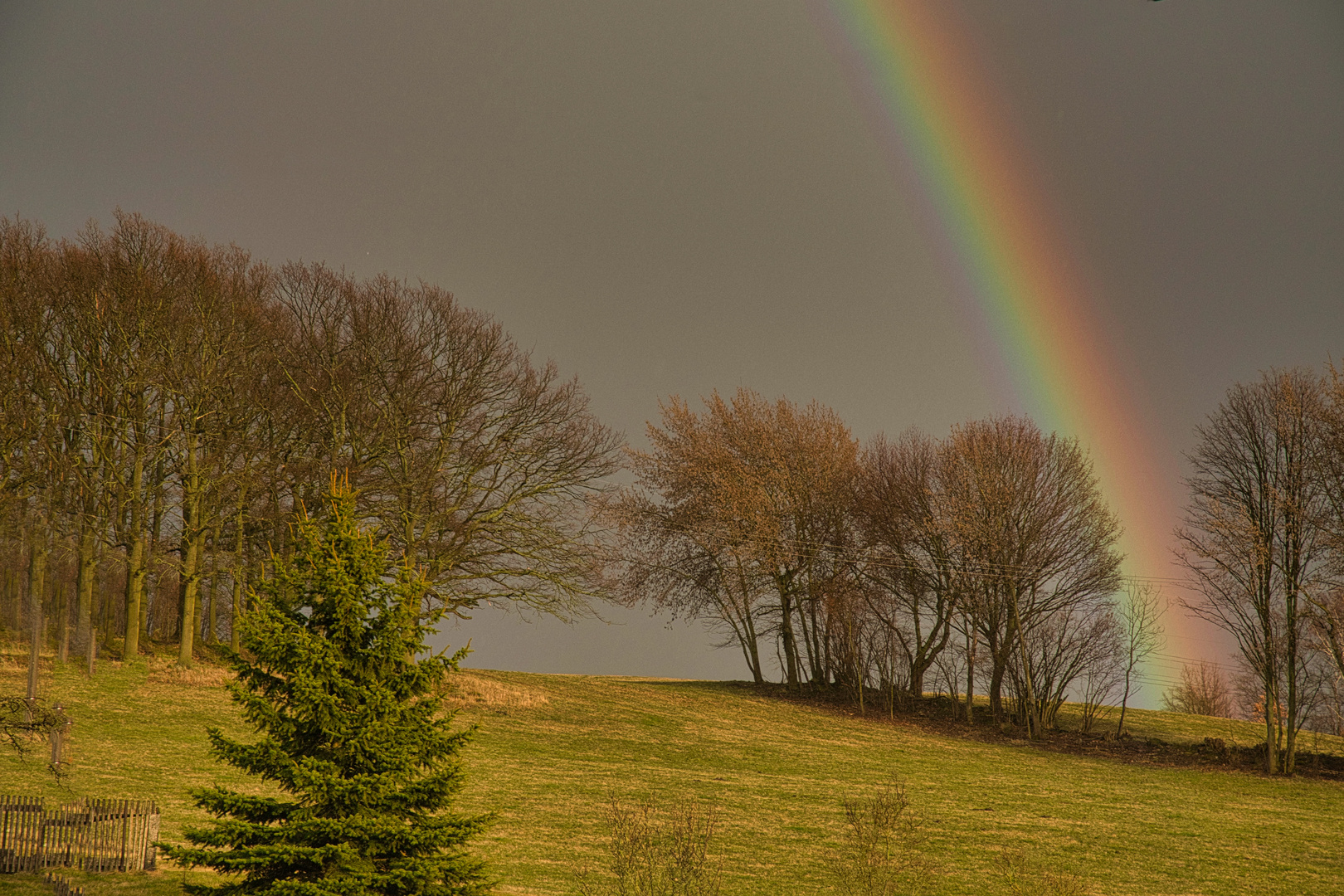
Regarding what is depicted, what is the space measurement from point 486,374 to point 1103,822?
22386 mm


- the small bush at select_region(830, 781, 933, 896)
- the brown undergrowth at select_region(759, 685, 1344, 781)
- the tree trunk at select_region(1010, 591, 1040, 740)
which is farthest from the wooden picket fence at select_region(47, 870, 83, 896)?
the tree trunk at select_region(1010, 591, 1040, 740)

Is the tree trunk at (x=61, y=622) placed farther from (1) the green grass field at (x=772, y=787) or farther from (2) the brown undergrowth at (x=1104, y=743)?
(2) the brown undergrowth at (x=1104, y=743)

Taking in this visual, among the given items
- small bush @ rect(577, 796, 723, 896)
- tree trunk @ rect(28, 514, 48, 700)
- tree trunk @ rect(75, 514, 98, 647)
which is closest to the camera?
small bush @ rect(577, 796, 723, 896)

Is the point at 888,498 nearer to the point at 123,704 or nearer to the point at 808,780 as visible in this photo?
the point at 808,780

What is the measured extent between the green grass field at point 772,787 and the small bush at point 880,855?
16.5 inches

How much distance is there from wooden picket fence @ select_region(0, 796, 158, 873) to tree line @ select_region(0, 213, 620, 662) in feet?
34.3

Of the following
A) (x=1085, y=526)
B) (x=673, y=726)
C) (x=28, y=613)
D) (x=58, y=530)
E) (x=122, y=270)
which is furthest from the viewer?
(x=1085, y=526)

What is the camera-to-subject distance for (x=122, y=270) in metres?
28.9

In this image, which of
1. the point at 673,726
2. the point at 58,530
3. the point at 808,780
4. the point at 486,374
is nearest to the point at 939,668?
the point at 673,726

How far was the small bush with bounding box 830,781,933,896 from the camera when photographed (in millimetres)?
12227

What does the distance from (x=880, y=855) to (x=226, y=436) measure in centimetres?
2417

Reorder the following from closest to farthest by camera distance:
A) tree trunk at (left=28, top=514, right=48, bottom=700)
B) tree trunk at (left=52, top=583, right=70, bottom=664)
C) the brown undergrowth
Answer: tree trunk at (left=28, top=514, right=48, bottom=700), tree trunk at (left=52, top=583, right=70, bottom=664), the brown undergrowth

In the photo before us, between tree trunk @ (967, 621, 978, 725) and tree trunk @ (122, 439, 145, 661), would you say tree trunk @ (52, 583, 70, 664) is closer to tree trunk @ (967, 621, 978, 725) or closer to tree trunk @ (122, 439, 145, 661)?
tree trunk @ (122, 439, 145, 661)

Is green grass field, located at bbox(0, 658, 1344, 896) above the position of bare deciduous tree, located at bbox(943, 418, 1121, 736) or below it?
below
